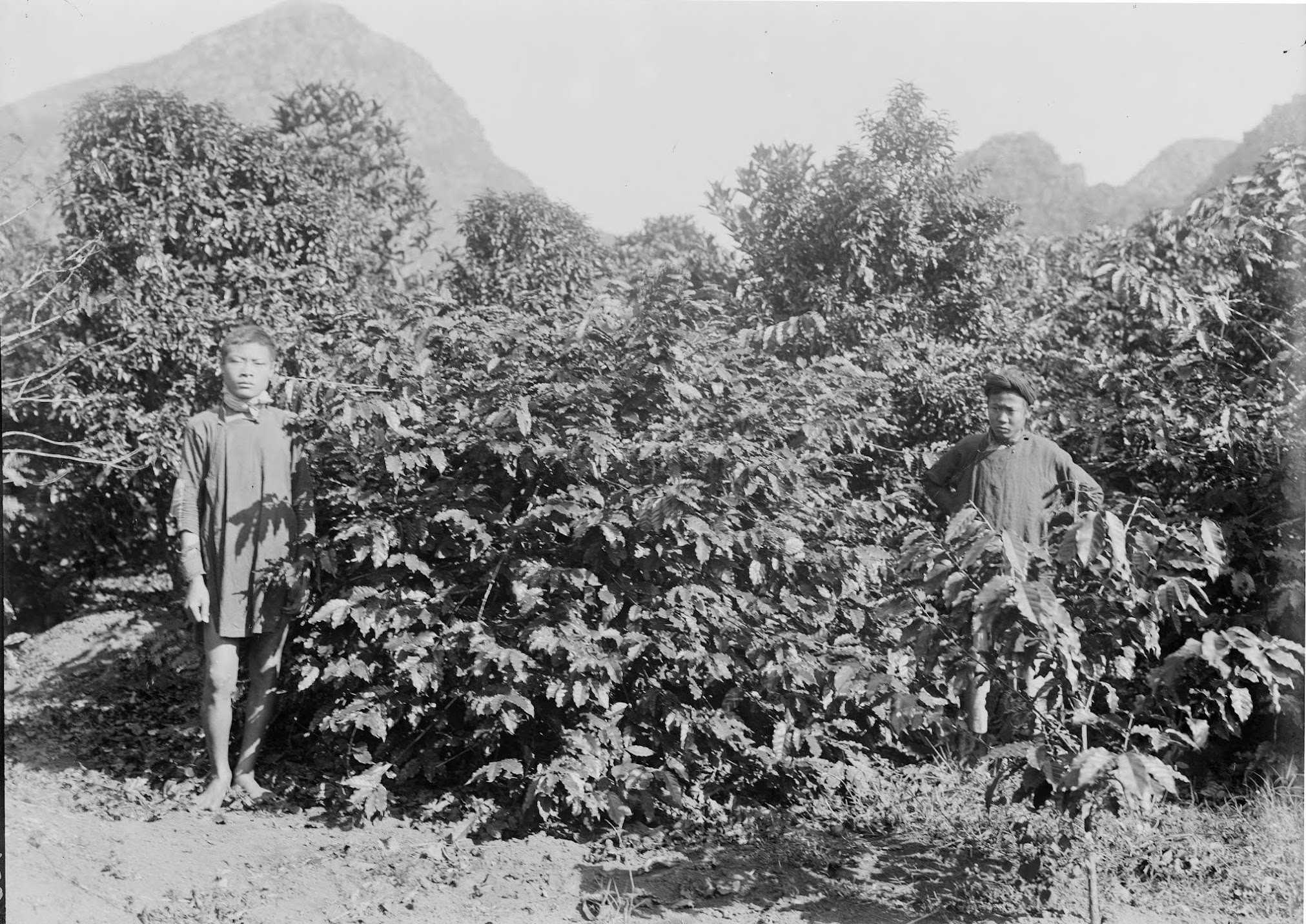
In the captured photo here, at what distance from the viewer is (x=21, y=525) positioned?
21.5ft

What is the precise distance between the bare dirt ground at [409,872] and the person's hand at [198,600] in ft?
2.26

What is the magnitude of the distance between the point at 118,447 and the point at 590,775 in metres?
3.77

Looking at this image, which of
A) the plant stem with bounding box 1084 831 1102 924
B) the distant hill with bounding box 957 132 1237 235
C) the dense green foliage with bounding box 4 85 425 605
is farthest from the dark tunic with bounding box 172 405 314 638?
the distant hill with bounding box 957 132 1237 235

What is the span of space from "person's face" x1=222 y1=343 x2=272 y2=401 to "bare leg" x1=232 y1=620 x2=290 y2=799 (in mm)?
826

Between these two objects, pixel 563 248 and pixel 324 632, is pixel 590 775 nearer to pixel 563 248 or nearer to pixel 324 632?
pixel 324 632

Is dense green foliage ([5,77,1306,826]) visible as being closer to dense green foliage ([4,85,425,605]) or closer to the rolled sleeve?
the rolled sleeve

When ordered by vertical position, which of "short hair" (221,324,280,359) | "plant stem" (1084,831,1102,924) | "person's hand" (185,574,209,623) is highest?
"short hair" (221,324,280,359)

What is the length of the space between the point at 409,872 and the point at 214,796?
934mm

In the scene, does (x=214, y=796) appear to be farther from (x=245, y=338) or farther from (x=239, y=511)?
(x=245, y=338)

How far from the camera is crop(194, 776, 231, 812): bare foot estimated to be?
379 cm

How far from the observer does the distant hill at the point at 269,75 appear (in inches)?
207

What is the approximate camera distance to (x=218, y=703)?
3803 millimetres

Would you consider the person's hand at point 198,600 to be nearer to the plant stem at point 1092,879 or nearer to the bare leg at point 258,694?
the bare leg at point 258,694

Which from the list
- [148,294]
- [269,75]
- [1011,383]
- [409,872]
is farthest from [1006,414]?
[269,75]
